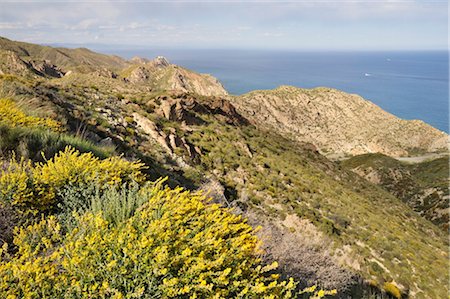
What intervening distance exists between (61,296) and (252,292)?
185cm

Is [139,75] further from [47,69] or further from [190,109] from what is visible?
[190,109]

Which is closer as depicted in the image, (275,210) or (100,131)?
(100,131)

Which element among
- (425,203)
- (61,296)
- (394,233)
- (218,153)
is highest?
(61,296)

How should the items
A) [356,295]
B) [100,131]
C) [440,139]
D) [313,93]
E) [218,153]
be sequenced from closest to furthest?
[356,295]
[100,131]
[218,153]
[440,139]
[313,93]

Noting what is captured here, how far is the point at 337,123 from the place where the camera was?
8250cm

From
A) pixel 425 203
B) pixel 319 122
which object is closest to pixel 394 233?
pixel 425 203

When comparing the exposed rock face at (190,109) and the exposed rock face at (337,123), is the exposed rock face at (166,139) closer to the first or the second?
the exposed rock face at (190,109)

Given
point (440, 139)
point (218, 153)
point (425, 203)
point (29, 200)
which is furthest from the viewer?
point (440, 139)

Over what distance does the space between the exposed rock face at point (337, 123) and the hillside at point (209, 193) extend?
4647 centimetres

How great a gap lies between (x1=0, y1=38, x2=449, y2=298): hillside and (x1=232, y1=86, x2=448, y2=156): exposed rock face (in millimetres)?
46470

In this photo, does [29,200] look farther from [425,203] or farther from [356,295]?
[425,203]

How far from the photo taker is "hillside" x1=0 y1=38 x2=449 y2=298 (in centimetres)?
382

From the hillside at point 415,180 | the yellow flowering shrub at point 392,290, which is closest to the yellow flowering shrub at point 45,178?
the yellow flowering shrub at point 392,290

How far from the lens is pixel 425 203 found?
132 feet
